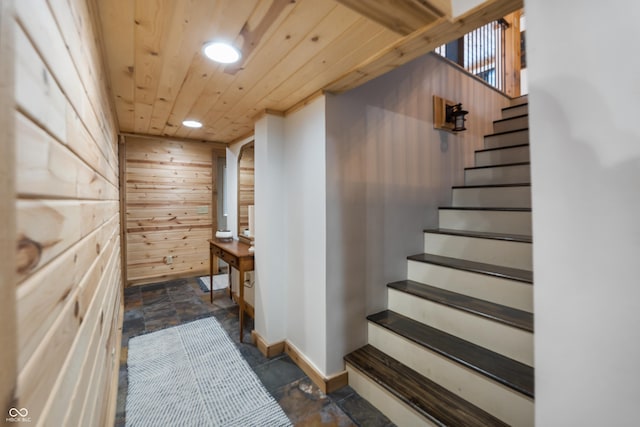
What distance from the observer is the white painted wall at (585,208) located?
64 cm

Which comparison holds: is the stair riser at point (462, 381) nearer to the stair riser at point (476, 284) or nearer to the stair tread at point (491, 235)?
the stair riser at point (476, 284)

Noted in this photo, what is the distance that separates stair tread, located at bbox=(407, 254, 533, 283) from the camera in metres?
1.69

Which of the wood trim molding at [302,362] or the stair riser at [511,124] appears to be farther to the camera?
the stair riser at [511,124]

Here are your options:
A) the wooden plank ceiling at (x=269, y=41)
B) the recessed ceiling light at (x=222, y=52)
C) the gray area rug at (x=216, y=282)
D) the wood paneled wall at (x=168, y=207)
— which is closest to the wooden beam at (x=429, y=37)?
the wooden plank ceiling at (x=269, y=41)

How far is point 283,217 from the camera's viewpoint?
233cm

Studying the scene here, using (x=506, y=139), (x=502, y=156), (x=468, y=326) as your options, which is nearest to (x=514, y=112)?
(x=506, y=139)

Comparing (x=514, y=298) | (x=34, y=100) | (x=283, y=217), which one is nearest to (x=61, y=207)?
(x=34, y=100)

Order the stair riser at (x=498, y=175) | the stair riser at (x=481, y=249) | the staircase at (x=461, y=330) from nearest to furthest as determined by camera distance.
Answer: the staircase at (x=461, y=330) < the stair riser at (x=481, y=249) < the stair riser at (x=498, y=175)

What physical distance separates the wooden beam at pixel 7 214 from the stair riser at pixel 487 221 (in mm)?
2556

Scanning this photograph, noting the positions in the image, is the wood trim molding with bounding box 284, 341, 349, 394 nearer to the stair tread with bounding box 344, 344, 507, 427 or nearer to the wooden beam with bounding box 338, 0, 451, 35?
the stair tread with bounding box 344, 344, 507, 427

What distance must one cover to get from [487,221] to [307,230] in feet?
5.06

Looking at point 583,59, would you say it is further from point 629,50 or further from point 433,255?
point 433,255

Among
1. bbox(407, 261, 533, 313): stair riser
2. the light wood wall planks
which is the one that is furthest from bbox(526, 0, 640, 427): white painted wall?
the light wood wall planks

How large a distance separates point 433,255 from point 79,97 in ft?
7.87
